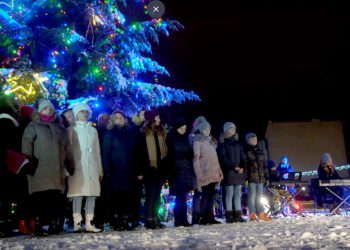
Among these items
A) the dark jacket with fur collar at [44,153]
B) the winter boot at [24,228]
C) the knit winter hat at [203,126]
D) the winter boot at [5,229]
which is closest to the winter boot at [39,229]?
the dark jacket with fur collar at [44,153]

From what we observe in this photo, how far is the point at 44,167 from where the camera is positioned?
656cm

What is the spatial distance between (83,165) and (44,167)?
2.52 feet

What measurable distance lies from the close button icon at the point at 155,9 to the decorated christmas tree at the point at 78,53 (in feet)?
1.00

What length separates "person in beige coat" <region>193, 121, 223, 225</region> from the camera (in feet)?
28.6

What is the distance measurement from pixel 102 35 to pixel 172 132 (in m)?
6.56

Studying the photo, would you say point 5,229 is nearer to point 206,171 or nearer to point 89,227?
point 89,227

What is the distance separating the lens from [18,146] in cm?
702

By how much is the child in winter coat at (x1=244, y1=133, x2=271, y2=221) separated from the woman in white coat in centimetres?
377

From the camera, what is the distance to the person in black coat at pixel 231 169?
9203mm

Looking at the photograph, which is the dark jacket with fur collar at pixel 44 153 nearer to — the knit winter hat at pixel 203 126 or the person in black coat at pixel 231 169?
the knit winter hat at pixel 203 126

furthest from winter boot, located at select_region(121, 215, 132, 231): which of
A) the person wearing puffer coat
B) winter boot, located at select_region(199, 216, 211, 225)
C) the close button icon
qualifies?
the close button icon

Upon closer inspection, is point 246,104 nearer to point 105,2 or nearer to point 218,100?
point 218,100

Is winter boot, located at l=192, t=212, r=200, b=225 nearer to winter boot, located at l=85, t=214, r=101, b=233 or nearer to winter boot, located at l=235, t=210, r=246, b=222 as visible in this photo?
winter boot, located at l=235, t=210, r=246, b=222

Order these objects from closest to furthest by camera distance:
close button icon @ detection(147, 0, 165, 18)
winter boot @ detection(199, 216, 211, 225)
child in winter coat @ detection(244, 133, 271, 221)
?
winter boot @ detection(199, 216, 211, 225), child in winter coat @ detection(244, 133, 271, 221), close button icon @ detection(147, 0, 165, 18)
